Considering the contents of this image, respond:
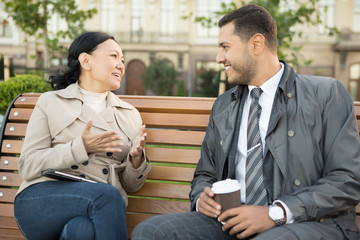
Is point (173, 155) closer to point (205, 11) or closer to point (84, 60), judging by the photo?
point (84, 60)

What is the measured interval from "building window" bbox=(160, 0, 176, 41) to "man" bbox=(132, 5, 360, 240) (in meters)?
29.1

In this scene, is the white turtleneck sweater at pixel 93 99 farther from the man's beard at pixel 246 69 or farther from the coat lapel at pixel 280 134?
the coat lapel at pixel 280 134

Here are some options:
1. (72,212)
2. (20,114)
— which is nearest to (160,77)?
(20,114)

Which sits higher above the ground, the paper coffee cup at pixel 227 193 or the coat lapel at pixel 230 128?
the coat lapel at pixel 230 128

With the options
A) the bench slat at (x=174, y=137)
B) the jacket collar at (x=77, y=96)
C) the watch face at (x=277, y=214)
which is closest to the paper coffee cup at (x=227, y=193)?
the watch face at (x=277, y=214)

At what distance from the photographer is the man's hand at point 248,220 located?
218cm

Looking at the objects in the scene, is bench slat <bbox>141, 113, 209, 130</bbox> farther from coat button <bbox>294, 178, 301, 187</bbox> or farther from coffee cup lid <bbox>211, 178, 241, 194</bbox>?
coffee cup lid <bbox>211, 178, 241, 194</bbox>

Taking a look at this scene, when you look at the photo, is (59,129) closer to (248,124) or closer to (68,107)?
(68,107)

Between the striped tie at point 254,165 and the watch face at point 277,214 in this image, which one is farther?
the striped tie at point 254,165

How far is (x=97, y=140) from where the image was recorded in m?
2.59

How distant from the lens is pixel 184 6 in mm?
31359

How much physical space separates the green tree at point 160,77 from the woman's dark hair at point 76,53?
2450 centimetres

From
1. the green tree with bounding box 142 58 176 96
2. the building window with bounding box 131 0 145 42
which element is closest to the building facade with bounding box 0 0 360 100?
the building window with bounding box 131 0 145 42

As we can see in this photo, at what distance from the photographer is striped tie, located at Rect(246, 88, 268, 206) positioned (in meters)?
2.48
